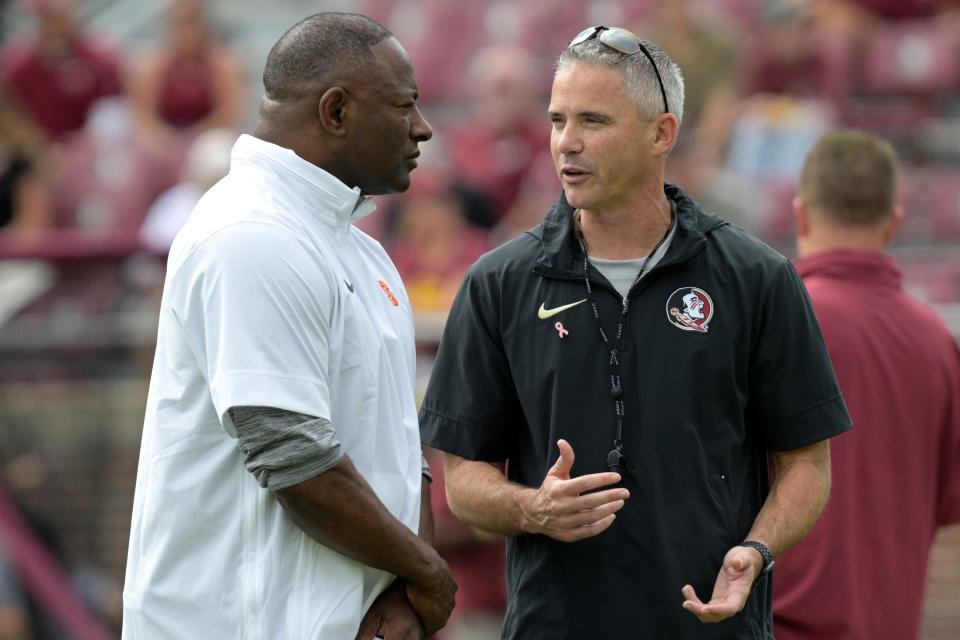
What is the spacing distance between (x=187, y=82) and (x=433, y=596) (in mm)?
8032

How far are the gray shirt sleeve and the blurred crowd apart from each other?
17.2ft

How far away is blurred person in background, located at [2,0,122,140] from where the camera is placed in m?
10.6

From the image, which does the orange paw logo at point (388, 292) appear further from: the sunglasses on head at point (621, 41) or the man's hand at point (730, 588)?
the man's hand at point (730, 588)

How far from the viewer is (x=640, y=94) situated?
3.17m

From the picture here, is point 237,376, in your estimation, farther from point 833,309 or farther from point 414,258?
point 414,258

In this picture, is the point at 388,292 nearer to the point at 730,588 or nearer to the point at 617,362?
the point at 617,362

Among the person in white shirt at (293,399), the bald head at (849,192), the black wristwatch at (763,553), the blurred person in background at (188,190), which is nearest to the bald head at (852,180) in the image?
the bald head at (849,192)

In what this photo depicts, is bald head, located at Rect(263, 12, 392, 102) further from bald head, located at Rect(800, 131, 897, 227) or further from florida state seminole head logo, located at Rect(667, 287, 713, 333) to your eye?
bald head, located at Rect(800, 131, 897, 227)

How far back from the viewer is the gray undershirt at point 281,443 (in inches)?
107

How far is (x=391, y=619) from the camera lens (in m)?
2.97

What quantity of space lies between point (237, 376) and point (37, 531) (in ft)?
16.7

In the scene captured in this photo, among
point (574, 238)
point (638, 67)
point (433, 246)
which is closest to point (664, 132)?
point (638, 67)

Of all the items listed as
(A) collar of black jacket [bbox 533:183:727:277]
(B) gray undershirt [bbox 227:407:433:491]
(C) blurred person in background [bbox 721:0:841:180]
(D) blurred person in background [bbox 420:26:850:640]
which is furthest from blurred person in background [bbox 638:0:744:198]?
(B) gray undershirt [bbox 227:407:433:491]

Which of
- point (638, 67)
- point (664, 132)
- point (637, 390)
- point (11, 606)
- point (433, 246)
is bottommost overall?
point (11, 606)
